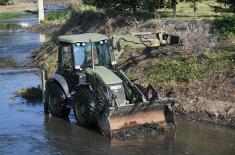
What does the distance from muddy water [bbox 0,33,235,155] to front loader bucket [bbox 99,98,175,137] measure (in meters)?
0.41

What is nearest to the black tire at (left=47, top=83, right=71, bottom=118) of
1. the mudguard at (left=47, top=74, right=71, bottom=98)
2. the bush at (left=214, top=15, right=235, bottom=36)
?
the mudguard at (left=47, top=74, right=71, bottom=98)

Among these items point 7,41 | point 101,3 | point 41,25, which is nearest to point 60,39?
point 101,3

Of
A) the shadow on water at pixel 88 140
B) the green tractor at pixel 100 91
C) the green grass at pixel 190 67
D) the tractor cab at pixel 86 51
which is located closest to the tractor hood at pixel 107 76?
the green tractor at pixel 100 91

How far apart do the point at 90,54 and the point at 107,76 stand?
1.30m

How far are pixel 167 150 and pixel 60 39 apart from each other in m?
5.37

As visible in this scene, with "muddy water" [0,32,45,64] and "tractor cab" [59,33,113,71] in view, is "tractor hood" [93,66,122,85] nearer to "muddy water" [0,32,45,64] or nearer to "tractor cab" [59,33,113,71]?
"tractor cab" [59,33,113,71]

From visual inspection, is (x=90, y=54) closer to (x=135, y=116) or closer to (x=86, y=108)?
(x=86, y=108)

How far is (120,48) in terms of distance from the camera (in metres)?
18.1

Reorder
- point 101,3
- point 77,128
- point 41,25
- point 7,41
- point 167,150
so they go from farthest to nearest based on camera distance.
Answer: point 41,25, point 7,41, point 101,3, point 77,128, point 167,150

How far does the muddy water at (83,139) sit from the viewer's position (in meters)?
15.2

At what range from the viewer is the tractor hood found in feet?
54.1

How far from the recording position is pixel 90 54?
17.7m

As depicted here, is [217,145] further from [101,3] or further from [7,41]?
[7,41]

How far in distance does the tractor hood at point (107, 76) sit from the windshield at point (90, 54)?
2.05ft
